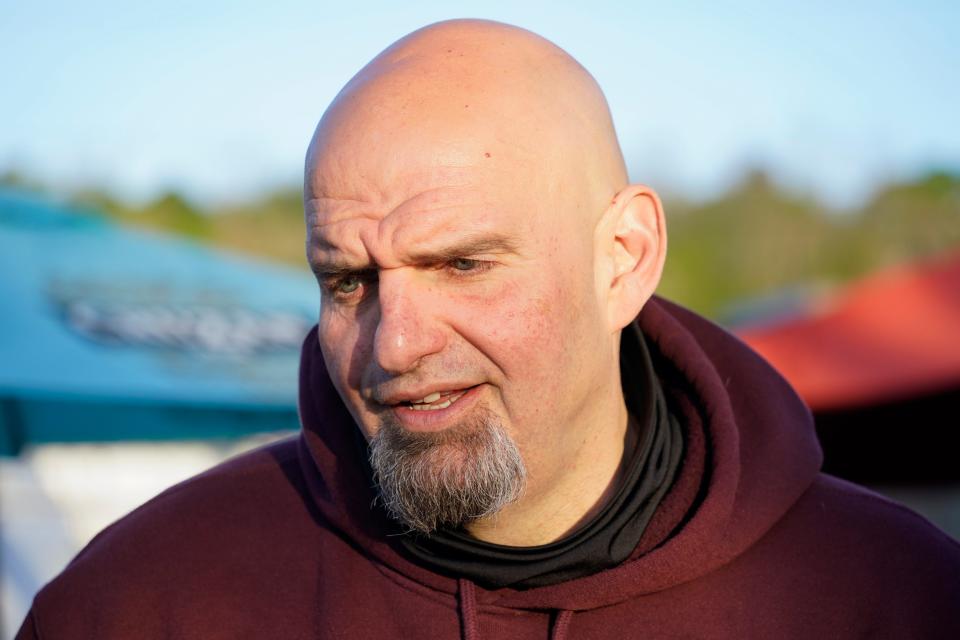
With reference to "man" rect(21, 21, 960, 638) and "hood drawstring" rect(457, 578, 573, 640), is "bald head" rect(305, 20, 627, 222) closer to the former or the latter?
"man" rect(21, 21, 960, 638)

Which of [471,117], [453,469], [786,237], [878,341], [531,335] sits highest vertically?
[471,117]

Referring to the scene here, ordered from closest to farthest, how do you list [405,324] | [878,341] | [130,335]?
[405,324] < [130,335] < [878,341]

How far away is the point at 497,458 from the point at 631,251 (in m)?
0.53

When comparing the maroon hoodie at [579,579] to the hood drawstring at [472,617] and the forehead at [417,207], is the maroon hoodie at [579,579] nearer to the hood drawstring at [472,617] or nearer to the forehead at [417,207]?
the hood drawstring at [472,617]

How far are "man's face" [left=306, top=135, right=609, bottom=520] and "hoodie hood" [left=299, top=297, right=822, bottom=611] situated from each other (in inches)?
9.3

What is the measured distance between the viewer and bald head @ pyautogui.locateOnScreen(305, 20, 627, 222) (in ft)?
6.45

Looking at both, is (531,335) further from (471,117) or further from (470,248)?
(471,117)

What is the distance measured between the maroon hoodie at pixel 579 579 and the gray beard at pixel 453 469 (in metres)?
0.22

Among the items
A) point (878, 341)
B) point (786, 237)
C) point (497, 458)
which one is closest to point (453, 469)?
point (497, 458)

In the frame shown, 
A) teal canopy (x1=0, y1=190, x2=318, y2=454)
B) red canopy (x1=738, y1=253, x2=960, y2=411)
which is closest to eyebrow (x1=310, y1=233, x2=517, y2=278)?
teal canopy (x1=0, y1=190, x2=318, y2=454)

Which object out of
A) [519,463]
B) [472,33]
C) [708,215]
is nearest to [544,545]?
[519,463]

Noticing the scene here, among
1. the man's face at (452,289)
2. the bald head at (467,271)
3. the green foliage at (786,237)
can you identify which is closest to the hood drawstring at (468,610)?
the bald head at (467,271)

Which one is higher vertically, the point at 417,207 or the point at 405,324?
the point at 417,207

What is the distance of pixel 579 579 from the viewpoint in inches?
82.6
